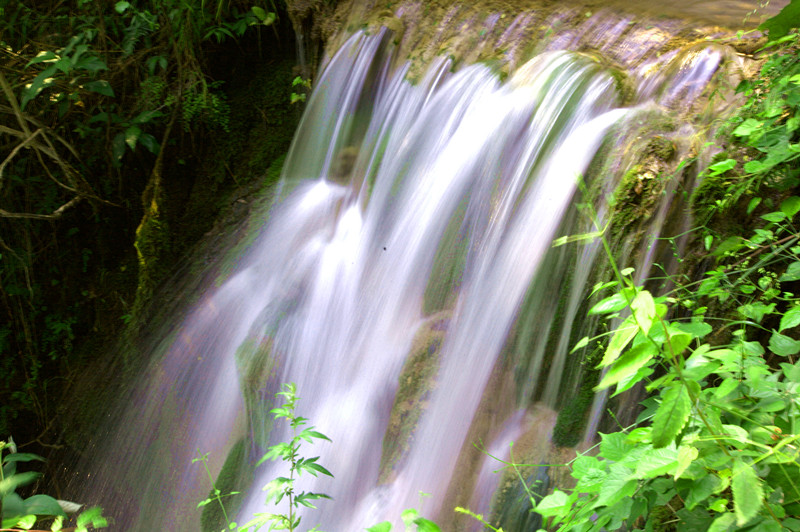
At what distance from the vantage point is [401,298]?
322 cm

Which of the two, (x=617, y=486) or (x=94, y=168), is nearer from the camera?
(x=617, y=486)

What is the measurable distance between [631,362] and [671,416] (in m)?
0.12

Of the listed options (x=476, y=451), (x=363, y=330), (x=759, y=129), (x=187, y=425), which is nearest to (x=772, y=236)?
(x=759, y=129)

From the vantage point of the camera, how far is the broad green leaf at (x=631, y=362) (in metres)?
1.08

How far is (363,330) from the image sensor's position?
3283 mm

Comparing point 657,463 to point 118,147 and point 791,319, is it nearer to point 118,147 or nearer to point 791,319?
point 791,319

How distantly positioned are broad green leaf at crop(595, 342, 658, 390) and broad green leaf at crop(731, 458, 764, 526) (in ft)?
0.83

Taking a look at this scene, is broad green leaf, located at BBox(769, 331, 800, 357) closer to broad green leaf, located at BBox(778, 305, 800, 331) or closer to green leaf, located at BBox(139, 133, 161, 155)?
broad green leaf, located at BBox(778, 305, 800, 331)

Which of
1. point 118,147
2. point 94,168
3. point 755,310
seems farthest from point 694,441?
point 94,168

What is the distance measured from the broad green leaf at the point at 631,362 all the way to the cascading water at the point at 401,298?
138cm

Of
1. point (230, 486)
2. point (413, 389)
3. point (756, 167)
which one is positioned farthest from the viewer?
point (230, 486)

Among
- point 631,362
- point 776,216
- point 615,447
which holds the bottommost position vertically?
point 615,447

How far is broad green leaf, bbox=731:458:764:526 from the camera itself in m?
1.03

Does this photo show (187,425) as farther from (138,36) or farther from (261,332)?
(138,36)
